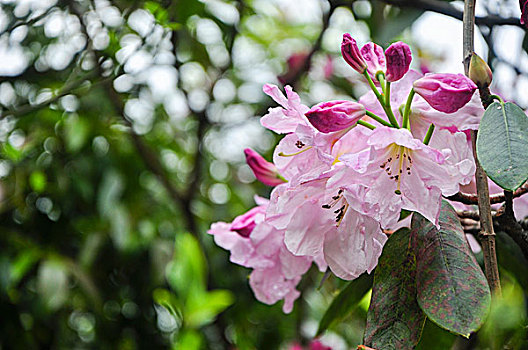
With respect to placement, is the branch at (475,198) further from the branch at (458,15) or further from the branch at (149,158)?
the branch at (149,158)

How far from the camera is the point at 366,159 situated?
0.38 metres

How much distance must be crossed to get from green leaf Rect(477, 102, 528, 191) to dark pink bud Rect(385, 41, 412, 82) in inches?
2.5

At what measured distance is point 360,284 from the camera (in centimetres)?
49

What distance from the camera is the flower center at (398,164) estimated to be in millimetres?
405

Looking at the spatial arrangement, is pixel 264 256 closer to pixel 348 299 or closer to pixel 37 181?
pixel 348 299

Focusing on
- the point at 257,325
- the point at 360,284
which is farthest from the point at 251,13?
the point at 360,284

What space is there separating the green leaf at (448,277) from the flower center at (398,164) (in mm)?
31

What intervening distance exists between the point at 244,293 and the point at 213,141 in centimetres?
49

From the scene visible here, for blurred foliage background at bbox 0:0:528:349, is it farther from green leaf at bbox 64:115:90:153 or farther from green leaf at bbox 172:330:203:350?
green leaf at bbox 172:330:203:350

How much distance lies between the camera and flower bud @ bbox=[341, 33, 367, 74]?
0.41 m

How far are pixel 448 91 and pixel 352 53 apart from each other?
2.9 inches

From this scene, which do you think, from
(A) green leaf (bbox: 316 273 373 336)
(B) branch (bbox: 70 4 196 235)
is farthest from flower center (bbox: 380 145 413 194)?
(B) branch (bbox: 70 4 196 235)

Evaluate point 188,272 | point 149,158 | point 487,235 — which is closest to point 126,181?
point 149,158

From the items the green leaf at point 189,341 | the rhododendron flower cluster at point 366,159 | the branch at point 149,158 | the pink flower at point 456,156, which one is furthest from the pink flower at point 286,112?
the branch at point 149,158
